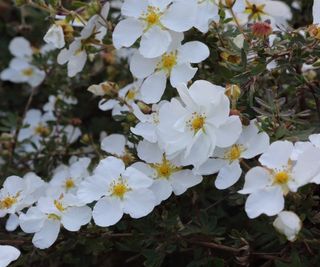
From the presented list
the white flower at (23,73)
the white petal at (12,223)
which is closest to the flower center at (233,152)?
the white petal at (12,223)

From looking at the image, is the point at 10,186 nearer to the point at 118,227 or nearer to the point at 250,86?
the point at 118,227

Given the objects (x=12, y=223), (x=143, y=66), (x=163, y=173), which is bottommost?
(x=12, y=223)

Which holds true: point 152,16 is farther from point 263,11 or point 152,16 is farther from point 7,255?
point 7,255

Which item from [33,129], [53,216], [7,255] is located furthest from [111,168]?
[33,129]

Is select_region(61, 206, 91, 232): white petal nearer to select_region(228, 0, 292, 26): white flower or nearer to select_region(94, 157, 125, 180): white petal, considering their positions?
select_region(94, 157, 125, 180): white petal

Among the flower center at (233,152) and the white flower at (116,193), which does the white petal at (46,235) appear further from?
the flower center at (233,152)

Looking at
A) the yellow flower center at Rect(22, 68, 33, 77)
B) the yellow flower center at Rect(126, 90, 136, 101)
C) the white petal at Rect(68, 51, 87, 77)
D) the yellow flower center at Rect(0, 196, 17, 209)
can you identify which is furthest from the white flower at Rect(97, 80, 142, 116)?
the yellow flower center at Rect(22, 68, 33, 77)

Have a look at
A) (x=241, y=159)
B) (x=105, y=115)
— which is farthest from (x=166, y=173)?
(x=105, y=115)
